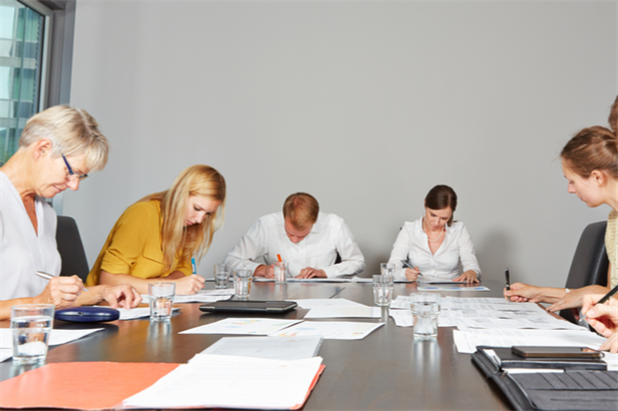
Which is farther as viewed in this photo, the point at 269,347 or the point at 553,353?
the point at 269,347

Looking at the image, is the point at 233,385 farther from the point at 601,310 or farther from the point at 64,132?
the point at 64,132

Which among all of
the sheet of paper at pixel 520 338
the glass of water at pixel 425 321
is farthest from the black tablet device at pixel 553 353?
the glass of water at pixel 425 321

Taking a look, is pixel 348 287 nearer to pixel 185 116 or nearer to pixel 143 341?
pixel 143 341

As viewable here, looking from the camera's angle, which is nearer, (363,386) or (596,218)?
(363,386)

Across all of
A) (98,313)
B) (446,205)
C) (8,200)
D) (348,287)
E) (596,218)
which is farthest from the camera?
(596,218)

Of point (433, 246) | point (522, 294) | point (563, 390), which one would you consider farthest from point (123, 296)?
point (433, 246)

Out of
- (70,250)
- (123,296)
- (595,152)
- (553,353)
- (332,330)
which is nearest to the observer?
(553,353)

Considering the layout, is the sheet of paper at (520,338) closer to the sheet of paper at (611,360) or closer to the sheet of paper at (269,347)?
the sheet of paper at (611,360)

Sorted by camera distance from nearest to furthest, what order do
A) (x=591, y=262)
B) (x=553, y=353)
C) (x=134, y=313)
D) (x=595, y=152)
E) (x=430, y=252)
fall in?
1. (x=553, y=353)
2. (x=134, y=313)
3. (x=595, y=152)
4. (x=591, y=262)
5. (x=430, y=252)

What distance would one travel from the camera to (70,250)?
233cm

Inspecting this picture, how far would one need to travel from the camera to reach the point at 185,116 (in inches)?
159

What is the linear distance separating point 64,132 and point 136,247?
2.35 ft

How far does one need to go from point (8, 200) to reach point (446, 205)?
2.45 metres

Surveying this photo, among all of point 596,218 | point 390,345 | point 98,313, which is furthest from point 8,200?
point 596,218
